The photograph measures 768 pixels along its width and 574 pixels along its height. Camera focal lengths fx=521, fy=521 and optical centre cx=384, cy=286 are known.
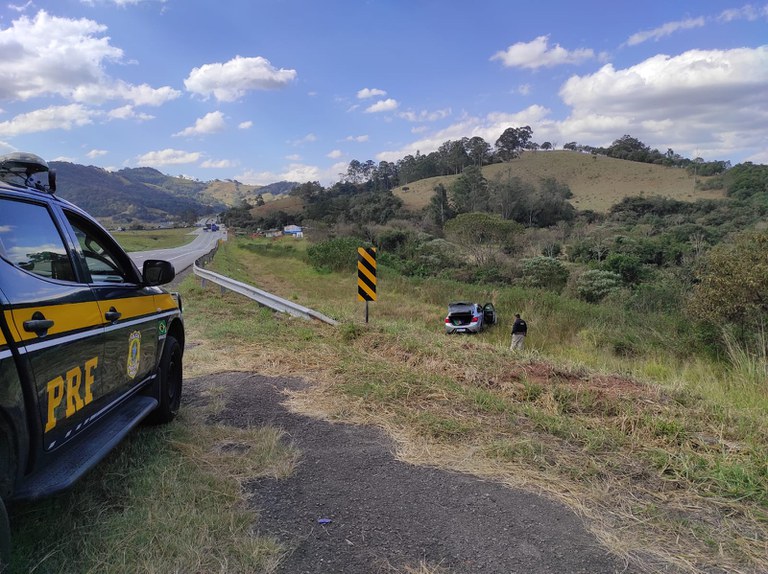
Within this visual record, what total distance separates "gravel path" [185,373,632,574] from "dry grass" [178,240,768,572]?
19 centimetres

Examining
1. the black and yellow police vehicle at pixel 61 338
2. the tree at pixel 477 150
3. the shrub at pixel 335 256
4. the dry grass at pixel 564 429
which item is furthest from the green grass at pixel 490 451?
the tree at pixel 477 150

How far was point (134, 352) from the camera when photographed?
3756mm

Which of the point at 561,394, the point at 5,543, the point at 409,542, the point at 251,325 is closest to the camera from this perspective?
the point at 5,543

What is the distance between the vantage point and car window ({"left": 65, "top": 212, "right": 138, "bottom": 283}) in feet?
11.6

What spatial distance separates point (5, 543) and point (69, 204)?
218 cm

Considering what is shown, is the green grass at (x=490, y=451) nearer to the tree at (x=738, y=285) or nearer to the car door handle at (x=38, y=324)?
the car door handle at (x=38, y=324)

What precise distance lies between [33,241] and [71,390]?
2.76 feet

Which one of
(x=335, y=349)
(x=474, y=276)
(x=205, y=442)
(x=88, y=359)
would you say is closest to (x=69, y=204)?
(x=88, y=359)

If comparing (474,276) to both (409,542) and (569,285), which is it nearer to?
(569,285)

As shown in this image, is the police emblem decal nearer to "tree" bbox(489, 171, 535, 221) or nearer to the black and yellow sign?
the black and yellow sign

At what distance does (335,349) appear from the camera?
7.22 m

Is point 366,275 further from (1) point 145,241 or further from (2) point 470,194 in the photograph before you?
(2) point 470,194

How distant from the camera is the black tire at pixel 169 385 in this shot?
439 cm

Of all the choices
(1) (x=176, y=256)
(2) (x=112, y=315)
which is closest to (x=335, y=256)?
(1) (x=176, y=256)
